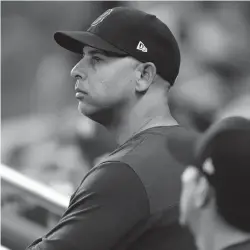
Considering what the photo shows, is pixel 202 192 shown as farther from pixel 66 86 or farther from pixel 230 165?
pixel 66 86

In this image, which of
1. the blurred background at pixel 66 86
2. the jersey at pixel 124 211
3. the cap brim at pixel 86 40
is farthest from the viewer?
the blurred background at pixel 66 86

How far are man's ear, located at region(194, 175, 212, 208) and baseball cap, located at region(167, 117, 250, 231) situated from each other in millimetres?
11

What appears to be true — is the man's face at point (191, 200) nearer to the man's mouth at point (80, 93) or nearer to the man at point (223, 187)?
the man at point (223, 187)

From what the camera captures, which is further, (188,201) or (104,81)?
(104,81)

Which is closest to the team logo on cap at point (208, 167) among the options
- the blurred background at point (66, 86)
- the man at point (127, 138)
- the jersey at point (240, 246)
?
the jersey at point (240, 246)

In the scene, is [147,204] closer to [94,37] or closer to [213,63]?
[94,37]

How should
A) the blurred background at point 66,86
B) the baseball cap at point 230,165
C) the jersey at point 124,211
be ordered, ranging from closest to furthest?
the baseball cap at point 230,165 → the jersey at point 124,211 → the blurred background at point 66,86

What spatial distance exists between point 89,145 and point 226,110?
3.68 feet

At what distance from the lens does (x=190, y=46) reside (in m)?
5.13

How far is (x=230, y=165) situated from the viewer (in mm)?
1014

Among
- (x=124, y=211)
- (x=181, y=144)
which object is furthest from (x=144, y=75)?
(x=124, y=211)

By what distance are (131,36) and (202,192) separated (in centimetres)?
61

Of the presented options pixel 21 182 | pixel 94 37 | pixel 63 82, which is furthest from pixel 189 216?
pixel 63 82

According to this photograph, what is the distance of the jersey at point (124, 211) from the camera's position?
135 cm
